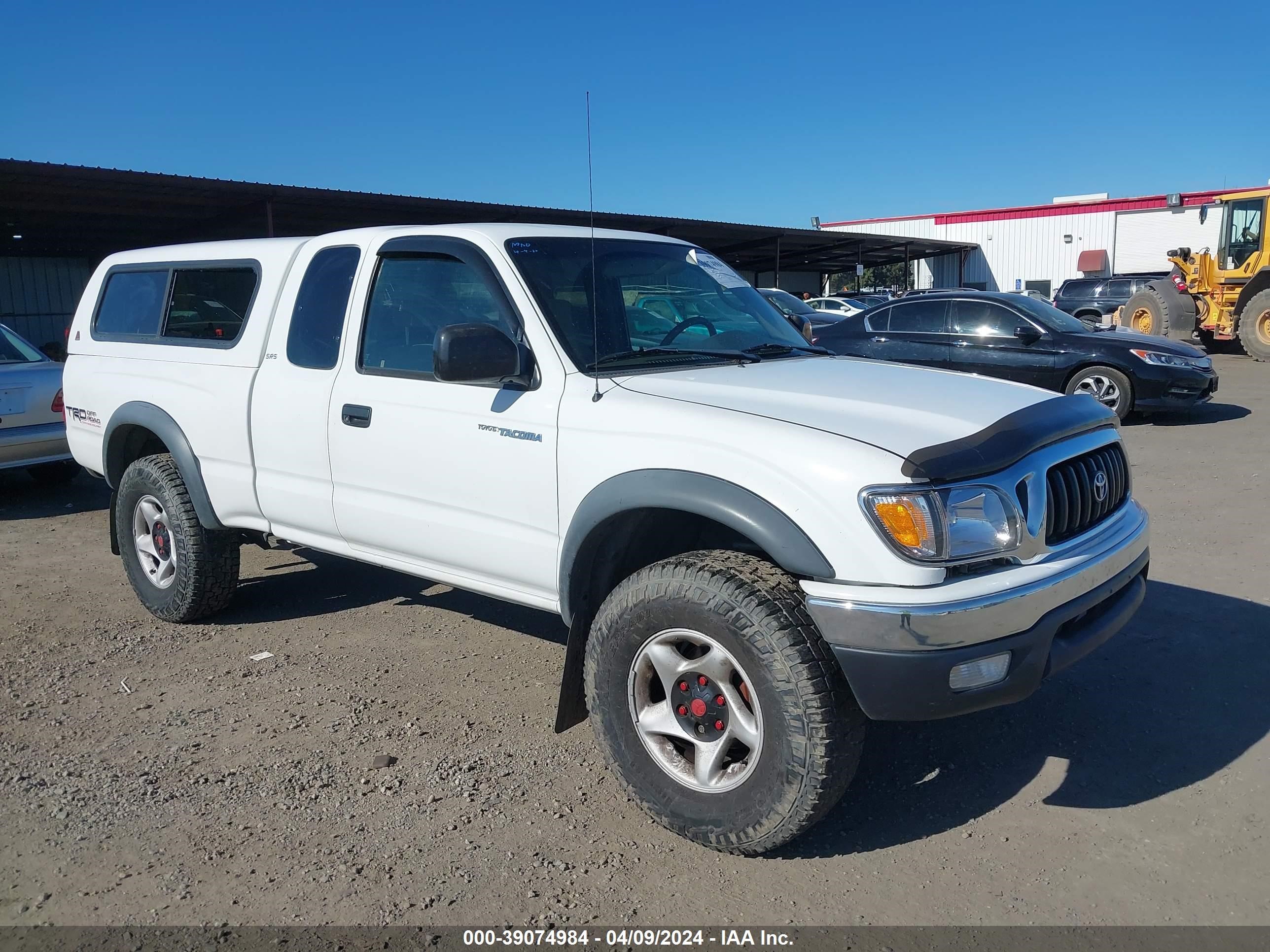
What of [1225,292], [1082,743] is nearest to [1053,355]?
[1082,743]

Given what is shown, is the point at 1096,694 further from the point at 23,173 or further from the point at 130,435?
the point at 23,173

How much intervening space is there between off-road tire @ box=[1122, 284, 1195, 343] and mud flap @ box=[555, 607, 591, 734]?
16.8 m

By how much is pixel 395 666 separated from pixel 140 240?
22.4 meters

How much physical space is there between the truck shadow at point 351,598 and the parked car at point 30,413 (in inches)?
133

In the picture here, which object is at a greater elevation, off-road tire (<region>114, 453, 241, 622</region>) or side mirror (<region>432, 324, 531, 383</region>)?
side mirror (<region>432, 324, 531, 383</region>)

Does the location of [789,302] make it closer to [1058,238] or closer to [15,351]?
[15,351]

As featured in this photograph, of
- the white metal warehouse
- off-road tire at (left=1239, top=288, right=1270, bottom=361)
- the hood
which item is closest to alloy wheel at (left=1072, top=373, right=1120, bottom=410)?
the hood

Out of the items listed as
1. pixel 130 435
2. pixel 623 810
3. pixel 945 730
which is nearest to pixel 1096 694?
pixel 945 730

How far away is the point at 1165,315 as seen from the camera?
17.9 metres

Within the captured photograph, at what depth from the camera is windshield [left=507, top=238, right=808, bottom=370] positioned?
12.1 feet

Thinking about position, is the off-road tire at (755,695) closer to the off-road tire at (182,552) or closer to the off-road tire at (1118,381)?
the off-road tire at (182,552)

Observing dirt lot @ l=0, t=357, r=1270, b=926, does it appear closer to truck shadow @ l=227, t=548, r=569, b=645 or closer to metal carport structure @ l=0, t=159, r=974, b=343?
truck shadow @ l=227, t=548, r=569, b=645

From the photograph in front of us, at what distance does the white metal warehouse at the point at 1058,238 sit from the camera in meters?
36.6

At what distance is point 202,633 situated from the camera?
5.09m
